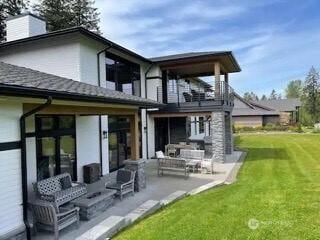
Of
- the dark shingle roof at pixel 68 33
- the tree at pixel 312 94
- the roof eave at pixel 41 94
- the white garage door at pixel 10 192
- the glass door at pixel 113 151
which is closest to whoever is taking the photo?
the roof eave at pixel 41 94

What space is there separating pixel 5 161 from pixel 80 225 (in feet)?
8.04

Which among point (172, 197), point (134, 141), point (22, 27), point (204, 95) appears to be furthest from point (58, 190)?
point (204, 95)

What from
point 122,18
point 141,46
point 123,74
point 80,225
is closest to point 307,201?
point 80,225

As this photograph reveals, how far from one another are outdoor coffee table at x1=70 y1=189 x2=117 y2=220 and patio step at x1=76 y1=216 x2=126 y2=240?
0.88 m

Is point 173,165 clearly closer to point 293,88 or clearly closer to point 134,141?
point 134,141

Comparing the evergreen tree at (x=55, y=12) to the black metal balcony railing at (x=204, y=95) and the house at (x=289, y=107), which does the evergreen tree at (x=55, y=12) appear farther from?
the house at (x=289, y=107)

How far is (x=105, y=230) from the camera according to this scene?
6648 millimetres

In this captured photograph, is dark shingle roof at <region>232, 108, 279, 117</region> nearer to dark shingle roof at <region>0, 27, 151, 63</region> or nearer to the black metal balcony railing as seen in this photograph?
the black metal balcony railing

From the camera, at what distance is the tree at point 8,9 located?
87.7 ft

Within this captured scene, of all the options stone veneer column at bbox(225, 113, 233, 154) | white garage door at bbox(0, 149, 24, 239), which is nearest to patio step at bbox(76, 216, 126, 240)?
white garage door at bbox(0, 149, 24, 239)

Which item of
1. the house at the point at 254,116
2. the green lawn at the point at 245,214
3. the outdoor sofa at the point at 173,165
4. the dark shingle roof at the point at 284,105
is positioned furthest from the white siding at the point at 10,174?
the dark shingle roof at the point at 284,105

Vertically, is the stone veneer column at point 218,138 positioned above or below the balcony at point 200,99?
below

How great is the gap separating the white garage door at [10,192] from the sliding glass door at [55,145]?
3.77m

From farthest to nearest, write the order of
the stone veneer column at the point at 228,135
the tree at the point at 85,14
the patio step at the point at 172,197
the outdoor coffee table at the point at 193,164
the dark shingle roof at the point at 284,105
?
the dark shingle roof at the point at 284,105
the tree at the point at 85,14
the stone veneer column at the point at 228,135
the outdoor coffee table at the point at 193,164
the patio step at the point at 172,197
